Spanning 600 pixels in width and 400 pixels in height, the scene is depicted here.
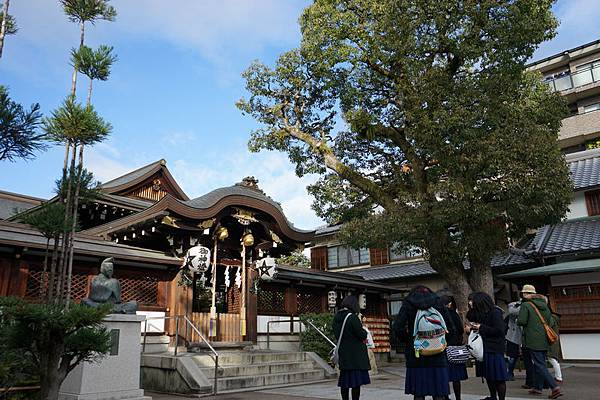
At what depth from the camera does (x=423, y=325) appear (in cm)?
547

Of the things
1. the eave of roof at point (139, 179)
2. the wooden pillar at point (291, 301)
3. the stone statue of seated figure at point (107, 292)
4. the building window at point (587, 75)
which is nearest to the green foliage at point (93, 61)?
the stone statue of seated figure at point (107, 292)

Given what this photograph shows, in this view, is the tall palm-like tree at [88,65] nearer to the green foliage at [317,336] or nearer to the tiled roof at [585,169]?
the green foliage at [317,336]

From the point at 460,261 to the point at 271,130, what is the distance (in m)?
7.65

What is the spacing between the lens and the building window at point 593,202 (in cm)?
1797

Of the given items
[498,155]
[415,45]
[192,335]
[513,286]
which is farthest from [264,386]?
[513,286]

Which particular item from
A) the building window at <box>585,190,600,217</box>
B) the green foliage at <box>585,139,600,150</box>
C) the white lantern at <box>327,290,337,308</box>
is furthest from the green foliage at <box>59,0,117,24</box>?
the green foliage at <box>585,139,600,150</box>

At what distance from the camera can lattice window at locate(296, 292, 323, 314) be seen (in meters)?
16.9

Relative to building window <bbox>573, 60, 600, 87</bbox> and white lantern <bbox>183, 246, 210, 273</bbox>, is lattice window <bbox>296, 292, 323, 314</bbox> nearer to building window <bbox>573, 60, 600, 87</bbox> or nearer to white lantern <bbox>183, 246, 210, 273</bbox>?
white lantern <bbox>183, 246, 210, 273</bbox>

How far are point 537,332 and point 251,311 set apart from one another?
8475 mm

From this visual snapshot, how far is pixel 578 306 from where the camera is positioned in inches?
611

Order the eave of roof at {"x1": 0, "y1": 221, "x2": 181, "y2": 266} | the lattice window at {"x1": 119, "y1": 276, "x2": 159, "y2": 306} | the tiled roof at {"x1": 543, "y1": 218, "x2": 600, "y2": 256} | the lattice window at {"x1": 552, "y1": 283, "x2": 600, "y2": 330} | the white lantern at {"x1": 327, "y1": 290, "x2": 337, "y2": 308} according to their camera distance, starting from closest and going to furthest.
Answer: the eave of roof at {"x1": 0, "y1": 221, "x2": 181, "y2": 266} < the lattice window at {"x1": 119, "y1": 276, "x2": 159, "y2": 306} < the lattice window at {"x1": 552, "y1": 283, "x2": 600, "y2": 330} < the tiled roof at {"x1": 543, "y1": 218, "x2": 600, "y2": 256} < the white lantern at {"x1": 327, "y1": 290, "x2": 337, "y2": 308}

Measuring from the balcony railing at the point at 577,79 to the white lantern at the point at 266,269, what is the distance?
22.3m

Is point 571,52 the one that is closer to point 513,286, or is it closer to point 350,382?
point 513,286

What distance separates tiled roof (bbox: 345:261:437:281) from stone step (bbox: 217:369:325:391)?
988cm
